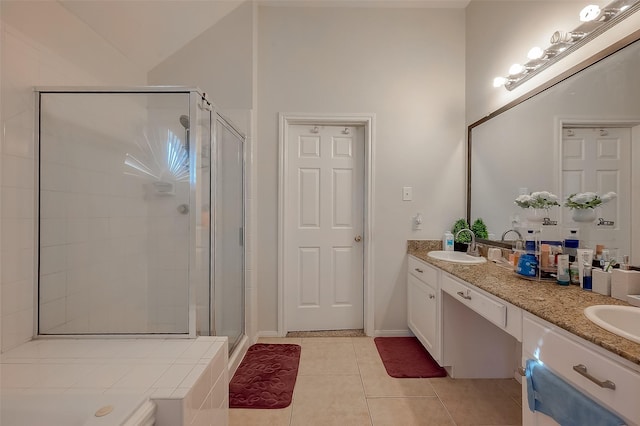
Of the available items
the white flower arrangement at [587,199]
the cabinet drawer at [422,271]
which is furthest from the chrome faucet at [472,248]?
the white flower arrangement at [587,199]

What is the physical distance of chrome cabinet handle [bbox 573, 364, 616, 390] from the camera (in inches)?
31.3

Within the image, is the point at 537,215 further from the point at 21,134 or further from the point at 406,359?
the point at 21,134

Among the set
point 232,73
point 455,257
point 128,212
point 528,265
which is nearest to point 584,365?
Answer: point 528,265

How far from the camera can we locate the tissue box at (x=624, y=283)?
1165mm

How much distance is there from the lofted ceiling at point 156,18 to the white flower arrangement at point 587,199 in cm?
206

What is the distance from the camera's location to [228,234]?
2092mm

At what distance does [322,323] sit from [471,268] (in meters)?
1.47

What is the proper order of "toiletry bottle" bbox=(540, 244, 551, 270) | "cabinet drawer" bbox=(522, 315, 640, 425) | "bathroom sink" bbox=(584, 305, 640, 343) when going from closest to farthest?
"cabinet drawer" bbox=(522, 315, 640, 425), "bathroom sink" bbox=(584, 305, 640, 343), "toiletry bottle" bbox=(540, 244, 551, 270)

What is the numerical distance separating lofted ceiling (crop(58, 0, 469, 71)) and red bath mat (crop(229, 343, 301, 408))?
2435 millimetres

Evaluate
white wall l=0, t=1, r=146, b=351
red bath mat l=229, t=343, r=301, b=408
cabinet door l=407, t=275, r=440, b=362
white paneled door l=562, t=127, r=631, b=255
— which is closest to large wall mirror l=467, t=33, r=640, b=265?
white paneled door l=562, t=127, r=631, b=255

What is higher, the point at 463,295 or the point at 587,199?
the point at 587,199

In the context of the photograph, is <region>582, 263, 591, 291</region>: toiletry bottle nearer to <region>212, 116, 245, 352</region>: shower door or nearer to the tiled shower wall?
<region>212, 116, 245, 352</region>: shower door

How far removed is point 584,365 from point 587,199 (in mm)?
965

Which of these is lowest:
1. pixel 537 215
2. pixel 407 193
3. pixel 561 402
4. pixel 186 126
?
pixel 561 402
